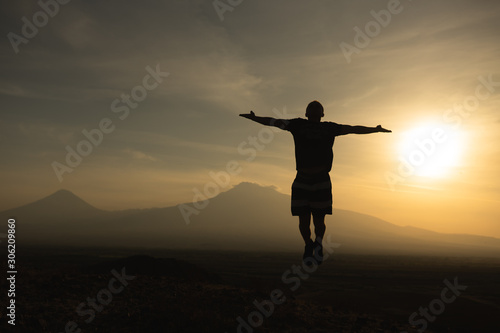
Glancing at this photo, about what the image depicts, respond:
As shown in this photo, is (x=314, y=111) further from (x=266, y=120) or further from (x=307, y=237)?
(x=307, y=237)

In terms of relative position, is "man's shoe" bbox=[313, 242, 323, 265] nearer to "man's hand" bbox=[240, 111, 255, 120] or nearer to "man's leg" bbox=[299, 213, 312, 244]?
"man's leg" bbox=[299, 213, 312, 244]

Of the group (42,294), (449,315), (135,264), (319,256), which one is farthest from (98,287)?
(449,315)

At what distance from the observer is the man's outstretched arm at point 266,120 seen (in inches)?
219

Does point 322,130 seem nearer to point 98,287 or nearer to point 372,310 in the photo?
point 98,287

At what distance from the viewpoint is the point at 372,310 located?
28172 mm

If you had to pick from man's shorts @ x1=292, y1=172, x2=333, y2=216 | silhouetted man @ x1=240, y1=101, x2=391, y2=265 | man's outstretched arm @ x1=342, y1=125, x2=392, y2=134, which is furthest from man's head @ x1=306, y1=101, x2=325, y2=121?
man's shorts @ x1=292, y1=172, x2=333, y2=216

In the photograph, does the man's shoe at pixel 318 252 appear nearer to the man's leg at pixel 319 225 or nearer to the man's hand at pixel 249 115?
the man's leg at pixel 319 225

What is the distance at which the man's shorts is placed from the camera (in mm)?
5633
